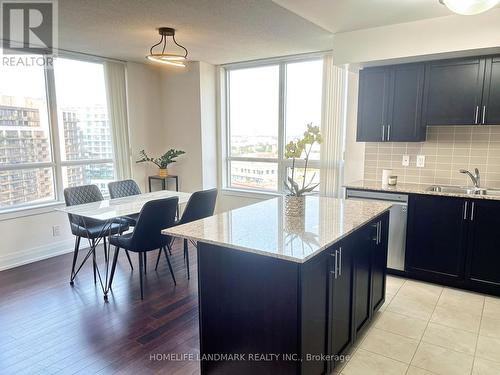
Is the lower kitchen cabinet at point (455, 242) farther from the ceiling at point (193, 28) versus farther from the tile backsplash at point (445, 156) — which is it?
the ceiling at point (193, 28)

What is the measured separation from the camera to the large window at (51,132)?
4098 millimetres

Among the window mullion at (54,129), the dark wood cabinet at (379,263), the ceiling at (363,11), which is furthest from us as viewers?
the window mullion at (54,129)

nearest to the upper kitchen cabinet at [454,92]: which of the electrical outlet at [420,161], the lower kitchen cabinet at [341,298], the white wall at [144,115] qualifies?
the electrical outlet at [420,161]

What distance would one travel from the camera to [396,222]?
3582 mm

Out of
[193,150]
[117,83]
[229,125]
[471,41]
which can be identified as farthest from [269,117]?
[471,41]

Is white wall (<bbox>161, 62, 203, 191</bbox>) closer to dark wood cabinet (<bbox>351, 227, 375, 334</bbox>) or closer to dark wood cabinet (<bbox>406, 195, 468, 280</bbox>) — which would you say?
dark wood cabinet (<bbox>406, 195, 468, 280</bbox>)

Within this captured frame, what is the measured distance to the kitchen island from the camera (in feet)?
5.66

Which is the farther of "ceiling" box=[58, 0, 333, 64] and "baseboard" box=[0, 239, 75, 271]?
"baseboard" box=[0, 239, 75, 271]

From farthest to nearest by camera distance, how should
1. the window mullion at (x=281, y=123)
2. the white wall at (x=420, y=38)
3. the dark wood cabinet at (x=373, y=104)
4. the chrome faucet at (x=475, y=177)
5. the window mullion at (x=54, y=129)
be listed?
1. the window mullion at (x=281, y=123)
2. the window mullion at (x=54, y=129)
3. the dark wood cabinet at (x=373, y=104)
4. the chrome faucet at (x=475, y=177)
5. the white wall at (x=420, y=38)

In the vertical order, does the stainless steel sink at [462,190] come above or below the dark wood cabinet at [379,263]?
above

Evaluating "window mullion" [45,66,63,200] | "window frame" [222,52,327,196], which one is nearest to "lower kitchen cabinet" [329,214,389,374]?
"window frame" [222,52,327,196]

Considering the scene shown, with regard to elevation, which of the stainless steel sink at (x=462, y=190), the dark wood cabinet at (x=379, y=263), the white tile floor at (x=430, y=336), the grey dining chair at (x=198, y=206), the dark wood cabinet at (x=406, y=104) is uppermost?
the dark wood cabinet at (x=406, y=104)

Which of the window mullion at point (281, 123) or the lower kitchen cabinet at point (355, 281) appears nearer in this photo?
the lower kitchen cabinet at point (355, 281)

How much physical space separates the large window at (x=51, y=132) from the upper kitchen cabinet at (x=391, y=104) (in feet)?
11.5
